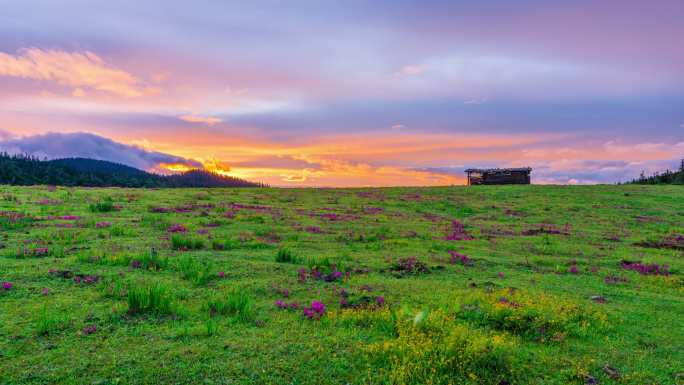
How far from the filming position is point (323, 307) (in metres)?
9.61

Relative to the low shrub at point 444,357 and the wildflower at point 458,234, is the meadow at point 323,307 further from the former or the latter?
the wildflower at point 458,234

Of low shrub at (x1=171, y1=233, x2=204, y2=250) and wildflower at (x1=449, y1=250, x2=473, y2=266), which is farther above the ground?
low shrub at (x1=171, y1=233, x2=204, y2=250)

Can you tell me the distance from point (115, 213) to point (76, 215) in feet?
8.37

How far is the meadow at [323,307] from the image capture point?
A: 679 centimetres

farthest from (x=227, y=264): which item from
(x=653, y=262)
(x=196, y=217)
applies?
(x=653, y=262)

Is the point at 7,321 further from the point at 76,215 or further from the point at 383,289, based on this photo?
the point at 76,215

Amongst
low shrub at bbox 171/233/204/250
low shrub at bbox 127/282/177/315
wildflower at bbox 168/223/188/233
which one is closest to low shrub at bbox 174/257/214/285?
low shrub at bbox 127/282/177/315

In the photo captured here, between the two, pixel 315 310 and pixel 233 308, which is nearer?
pixel 233 308

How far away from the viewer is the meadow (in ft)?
22.3

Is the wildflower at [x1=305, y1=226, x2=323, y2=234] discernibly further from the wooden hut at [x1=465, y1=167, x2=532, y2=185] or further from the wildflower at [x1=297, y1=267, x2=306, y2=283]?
the wooden hut at [x1=465, y1=167, x2=532, y2=185]

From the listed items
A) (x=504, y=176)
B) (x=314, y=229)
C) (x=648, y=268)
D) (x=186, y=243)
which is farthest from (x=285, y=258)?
(x=504, y=176)

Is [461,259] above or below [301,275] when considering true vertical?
below

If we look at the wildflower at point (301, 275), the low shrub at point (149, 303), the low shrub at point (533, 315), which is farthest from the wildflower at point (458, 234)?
the low shrub at point (149, 303)

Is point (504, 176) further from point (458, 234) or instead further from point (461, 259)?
point (461, 259)
